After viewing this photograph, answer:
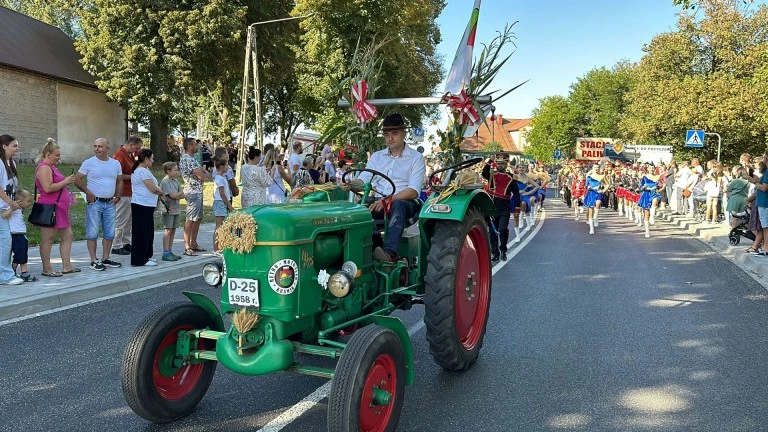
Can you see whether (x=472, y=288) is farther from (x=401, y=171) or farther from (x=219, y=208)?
(x=219, y=208)

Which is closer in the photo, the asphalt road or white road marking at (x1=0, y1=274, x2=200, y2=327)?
the asphalt road

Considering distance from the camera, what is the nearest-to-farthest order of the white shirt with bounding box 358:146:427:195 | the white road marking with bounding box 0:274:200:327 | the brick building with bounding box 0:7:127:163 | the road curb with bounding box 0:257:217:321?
1. the white shirt with bounding box 358:146:427:195
2. the white road marking with bounding box 0:274:200:327
3. the road curb with bounding box 0:257:217:321
4. the brick building with bounding box 0:7:127:163

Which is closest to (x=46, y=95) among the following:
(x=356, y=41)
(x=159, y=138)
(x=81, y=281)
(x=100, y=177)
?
(x=159, y=138)

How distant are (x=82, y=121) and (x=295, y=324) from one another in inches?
1434

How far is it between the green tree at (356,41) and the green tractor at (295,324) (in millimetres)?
23926

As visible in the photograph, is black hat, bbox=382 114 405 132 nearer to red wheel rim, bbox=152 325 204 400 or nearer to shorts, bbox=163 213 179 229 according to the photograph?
red wheel rim, bbox=152 325 204 400

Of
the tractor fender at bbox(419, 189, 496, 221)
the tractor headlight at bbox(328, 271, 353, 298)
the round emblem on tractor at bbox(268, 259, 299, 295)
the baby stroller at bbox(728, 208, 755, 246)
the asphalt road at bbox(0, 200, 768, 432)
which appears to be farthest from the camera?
the baby stroller at bbox(728, 208, 755, 246)

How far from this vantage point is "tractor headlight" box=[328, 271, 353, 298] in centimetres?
375

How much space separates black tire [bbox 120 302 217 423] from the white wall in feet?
109

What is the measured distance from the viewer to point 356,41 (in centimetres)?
3209

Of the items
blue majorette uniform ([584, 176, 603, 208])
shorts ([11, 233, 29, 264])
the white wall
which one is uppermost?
the white wall

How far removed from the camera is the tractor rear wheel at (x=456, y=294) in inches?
187

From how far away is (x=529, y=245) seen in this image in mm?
13641

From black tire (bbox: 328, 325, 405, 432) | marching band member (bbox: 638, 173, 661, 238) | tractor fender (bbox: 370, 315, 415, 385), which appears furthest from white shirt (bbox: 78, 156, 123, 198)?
marching band member (bbox: 638, 173, 661, 238)
